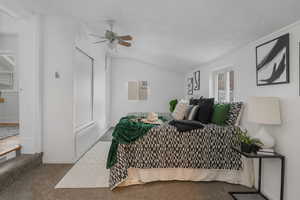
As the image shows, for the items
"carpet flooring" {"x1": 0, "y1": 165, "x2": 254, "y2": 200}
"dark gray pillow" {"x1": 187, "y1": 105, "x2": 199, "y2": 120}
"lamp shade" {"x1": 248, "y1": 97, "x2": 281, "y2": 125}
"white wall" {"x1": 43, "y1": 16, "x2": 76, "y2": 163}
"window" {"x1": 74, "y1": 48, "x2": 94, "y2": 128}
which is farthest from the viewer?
"window" {"x1": 74, "y1": 48, "x2": 94, "y2": 128}

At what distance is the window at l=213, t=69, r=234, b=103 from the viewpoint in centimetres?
359

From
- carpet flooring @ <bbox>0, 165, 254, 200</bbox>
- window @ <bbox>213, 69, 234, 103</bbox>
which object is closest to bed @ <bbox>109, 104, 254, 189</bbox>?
carpet flooring @ <bbox>0, 165, 254, 200</bbox>

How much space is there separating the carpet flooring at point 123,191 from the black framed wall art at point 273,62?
154 centimetres

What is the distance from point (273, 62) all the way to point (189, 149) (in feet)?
5.14

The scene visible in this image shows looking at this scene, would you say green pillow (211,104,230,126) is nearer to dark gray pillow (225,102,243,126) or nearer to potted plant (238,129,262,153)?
dark gray pillow (225,102,243,126)

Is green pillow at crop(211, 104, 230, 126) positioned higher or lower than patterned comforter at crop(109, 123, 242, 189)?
higher

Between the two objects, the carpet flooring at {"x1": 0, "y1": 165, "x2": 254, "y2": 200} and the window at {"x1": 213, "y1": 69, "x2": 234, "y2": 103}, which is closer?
the carpet flooring at {"x1": 0, "y1": 165, "x2": 254, "y2": 200}

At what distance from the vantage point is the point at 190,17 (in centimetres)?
237

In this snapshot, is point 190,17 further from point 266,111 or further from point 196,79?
point 196,79

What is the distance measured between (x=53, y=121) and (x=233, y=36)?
333 cm

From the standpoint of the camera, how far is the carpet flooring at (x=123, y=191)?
2158 mm

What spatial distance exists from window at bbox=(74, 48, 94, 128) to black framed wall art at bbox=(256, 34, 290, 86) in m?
3.14

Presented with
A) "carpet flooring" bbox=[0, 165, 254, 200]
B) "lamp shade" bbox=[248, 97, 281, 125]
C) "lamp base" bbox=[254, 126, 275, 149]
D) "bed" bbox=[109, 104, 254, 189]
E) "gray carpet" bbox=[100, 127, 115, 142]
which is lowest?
"carpet flooring" bbox=[0, 165, 254, 200]

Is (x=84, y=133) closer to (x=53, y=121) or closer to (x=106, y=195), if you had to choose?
(x=53, y=121)
